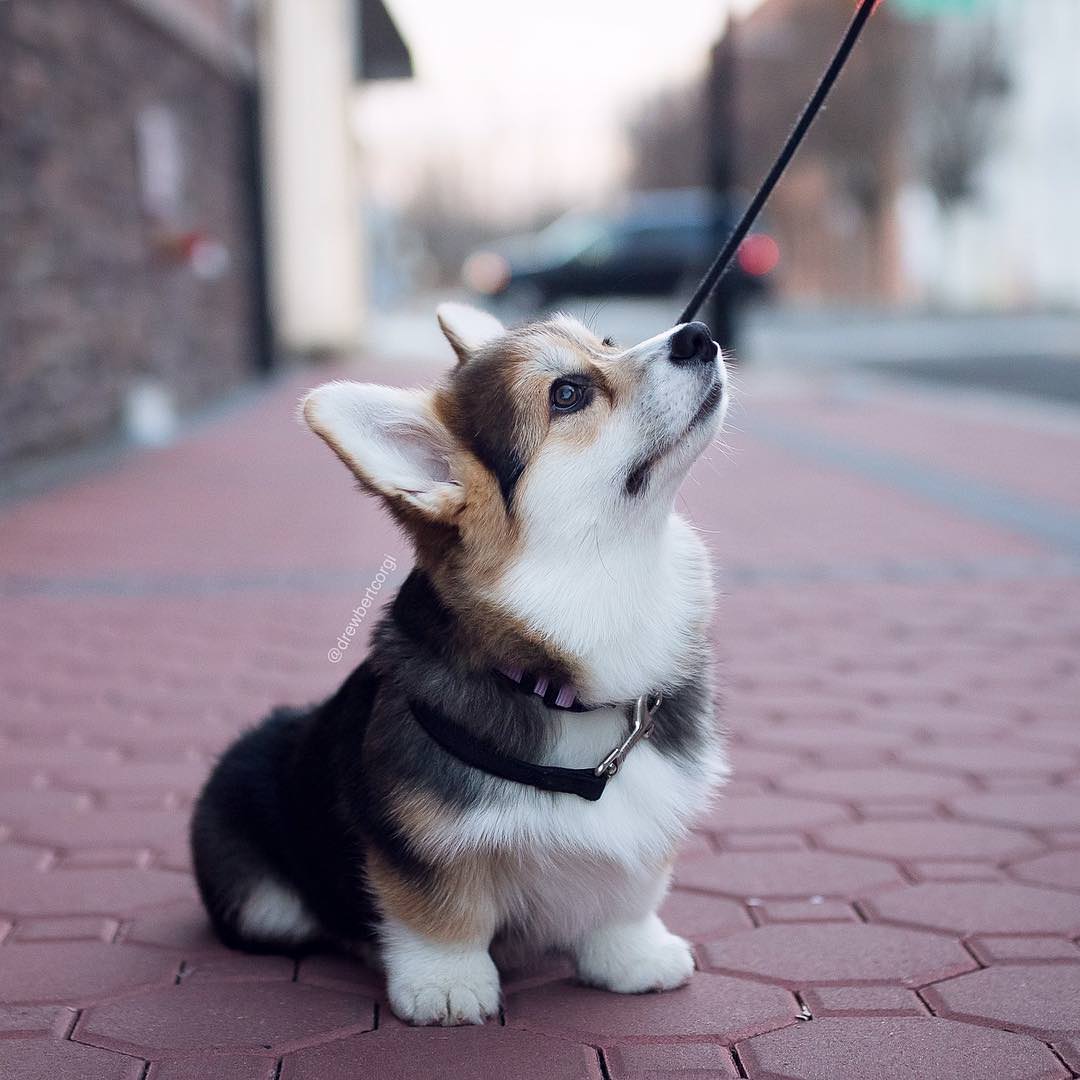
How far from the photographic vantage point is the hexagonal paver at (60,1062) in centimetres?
235

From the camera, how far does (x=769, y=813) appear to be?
362 centimetres

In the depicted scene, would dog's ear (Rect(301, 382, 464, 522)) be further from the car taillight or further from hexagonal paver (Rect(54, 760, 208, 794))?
the car taillight

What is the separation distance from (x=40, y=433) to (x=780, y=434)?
18.9 ft

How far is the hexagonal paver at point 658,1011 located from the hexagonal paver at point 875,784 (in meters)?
1.13

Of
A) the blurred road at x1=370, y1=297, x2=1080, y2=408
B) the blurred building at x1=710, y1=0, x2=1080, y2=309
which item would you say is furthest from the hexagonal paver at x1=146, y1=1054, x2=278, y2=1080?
the blurred building at x1=710, y1=0, x2=1080, y2=309

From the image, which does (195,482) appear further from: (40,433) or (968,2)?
(968,2)

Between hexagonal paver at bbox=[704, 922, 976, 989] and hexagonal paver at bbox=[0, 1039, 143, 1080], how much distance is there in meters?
1.08

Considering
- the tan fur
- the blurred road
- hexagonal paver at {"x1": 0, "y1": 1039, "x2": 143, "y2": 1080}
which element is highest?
the tan fur

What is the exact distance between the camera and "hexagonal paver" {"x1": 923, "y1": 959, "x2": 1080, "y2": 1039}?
2473 mm

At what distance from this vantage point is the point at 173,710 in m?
4.57

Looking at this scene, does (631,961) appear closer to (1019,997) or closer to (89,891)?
(1019,997)

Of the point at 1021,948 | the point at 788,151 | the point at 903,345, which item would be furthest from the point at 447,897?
the point at 903,345

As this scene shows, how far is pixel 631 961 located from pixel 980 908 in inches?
32.3

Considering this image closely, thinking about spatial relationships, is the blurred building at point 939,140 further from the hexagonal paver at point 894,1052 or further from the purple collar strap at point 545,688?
the hexagonal paver at point 894,1052
